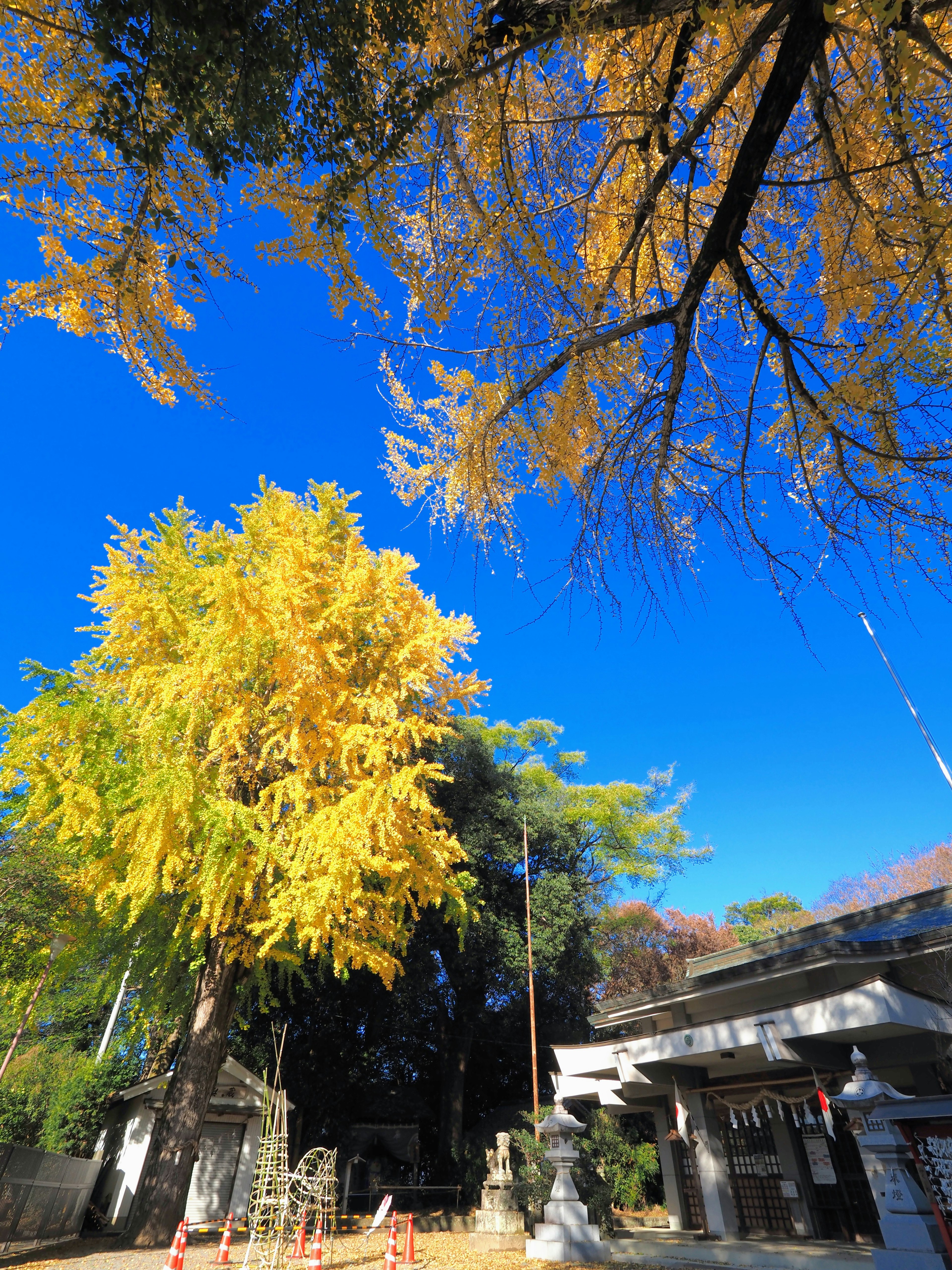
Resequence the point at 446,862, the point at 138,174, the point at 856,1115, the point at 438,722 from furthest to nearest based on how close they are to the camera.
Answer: the point at 438,722 → the point at 446,862 → the point at 856,1115 → the point at 138,174

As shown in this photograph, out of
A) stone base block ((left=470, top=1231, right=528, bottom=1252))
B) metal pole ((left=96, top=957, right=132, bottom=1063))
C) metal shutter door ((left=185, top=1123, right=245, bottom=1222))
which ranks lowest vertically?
stone base block ((left=470, top=1231, right=528, bottom=1252))

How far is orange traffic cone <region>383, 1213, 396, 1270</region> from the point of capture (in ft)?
20.4

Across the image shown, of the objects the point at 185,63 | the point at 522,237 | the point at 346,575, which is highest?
the point at 346,575

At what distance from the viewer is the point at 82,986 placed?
9773 mm

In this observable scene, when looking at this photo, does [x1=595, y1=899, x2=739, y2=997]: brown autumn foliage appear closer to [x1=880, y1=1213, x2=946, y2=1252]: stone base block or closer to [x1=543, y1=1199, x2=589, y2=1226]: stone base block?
[x1=543, y1=1199, x2=589, y2=1226]: stone base block

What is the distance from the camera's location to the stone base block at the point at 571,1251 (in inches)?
330

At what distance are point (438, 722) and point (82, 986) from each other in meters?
6.91

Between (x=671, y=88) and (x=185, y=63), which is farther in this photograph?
(x=671, y=88)

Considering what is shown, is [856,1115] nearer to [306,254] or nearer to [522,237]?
[522,237]

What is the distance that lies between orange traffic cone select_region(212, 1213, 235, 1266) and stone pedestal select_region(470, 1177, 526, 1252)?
5418 millimetres

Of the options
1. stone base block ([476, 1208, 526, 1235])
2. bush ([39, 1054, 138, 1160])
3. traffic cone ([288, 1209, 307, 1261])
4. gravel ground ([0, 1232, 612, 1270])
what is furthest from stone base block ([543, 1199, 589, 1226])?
bush ([39, 1054, 138, 1160])

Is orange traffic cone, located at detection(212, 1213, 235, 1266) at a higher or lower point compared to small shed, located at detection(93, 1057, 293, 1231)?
lower

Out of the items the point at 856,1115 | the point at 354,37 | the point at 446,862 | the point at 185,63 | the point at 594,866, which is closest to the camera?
the point at 185,63

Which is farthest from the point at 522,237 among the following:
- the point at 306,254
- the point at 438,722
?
the point at 438,722
